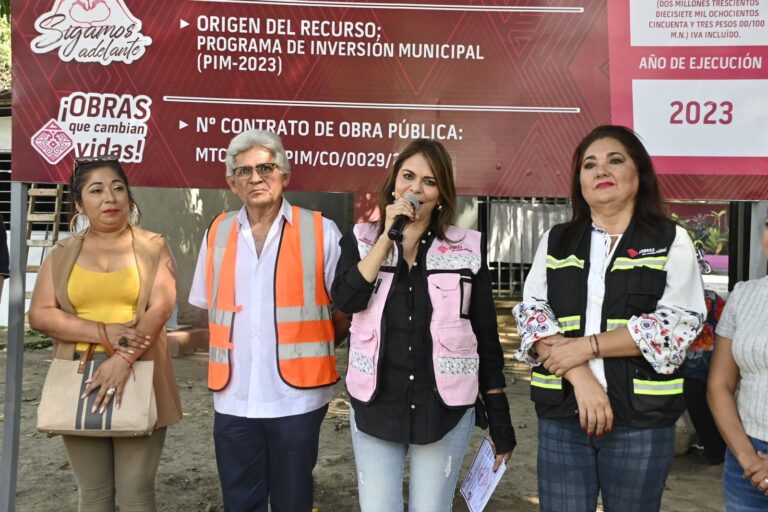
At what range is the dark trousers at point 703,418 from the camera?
4.82 metres

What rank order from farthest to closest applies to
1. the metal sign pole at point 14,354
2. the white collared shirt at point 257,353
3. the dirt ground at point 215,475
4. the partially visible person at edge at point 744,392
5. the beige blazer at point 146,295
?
the dirt ground at point 215,475
the metal sign pole at point 14,354
the beige blazer at point 146,295
the white collared shirt at point 257,353
the partially visible person at edge at point 744,392

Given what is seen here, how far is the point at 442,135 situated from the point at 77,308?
6.63 ft

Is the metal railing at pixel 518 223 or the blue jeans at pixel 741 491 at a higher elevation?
the metal railing at pixel 518 223

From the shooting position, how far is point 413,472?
258cm

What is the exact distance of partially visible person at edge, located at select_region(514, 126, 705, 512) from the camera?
2307 mm

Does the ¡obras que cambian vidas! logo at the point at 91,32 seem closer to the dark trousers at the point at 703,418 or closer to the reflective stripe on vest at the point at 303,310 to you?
the reflective stripe on vest at the point at 303,310

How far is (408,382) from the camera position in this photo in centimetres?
254

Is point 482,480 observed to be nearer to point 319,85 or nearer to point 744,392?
point 744,392

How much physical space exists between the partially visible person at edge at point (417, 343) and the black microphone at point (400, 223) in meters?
0.02

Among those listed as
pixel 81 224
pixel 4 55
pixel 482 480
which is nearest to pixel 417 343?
pixel 482 480

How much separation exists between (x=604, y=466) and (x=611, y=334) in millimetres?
454

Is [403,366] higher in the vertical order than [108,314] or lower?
lower

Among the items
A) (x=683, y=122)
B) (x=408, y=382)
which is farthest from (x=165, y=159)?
(x=683, y=122)

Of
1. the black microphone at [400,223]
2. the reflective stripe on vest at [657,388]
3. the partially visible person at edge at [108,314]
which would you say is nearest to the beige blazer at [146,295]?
the partially visible person at edge at [108,314]
